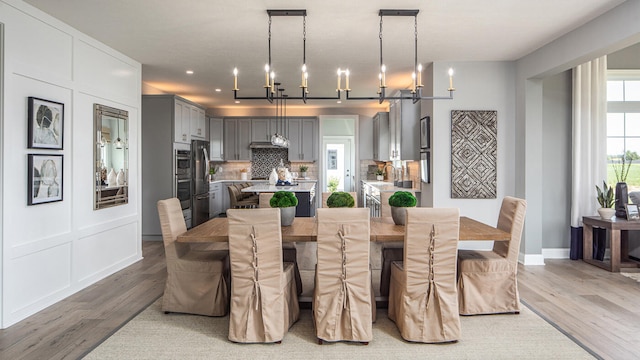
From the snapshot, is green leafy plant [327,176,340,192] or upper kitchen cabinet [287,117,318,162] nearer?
green leafy plant [327,176,340,192]

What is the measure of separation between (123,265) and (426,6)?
458 centimetres

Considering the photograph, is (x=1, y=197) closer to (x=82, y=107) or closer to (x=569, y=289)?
(x=82, y=107)

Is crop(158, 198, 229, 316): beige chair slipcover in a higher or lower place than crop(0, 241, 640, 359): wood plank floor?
higher

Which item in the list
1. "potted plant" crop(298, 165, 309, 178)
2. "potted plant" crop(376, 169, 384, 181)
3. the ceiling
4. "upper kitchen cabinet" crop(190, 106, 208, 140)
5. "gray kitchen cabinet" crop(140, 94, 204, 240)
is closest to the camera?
the ceiling

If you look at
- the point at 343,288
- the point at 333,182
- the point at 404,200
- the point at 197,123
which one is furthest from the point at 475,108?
the point at 197,123

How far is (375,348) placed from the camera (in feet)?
8.36

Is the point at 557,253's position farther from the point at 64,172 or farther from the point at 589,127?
the point at 64,172

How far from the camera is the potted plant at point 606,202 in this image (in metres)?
4.54

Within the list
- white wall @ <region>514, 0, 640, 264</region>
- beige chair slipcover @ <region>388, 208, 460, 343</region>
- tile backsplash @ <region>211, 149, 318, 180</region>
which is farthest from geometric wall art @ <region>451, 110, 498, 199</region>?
tile backsplash @ <region>211, 149, 318, 180</region>

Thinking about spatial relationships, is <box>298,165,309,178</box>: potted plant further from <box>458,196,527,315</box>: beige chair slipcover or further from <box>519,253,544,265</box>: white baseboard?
<box>458,196,527,315</box>: beige chair slipcover

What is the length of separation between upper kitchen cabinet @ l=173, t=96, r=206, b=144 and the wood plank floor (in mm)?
2798

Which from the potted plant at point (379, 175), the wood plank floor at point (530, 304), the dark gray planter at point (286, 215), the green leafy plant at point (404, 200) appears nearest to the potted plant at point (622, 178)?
the wood plank floor at point (530, 304)

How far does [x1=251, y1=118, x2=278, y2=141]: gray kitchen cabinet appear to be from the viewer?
9047 mm

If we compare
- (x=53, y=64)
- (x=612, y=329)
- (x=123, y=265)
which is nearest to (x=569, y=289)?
(x=612, y=329)
